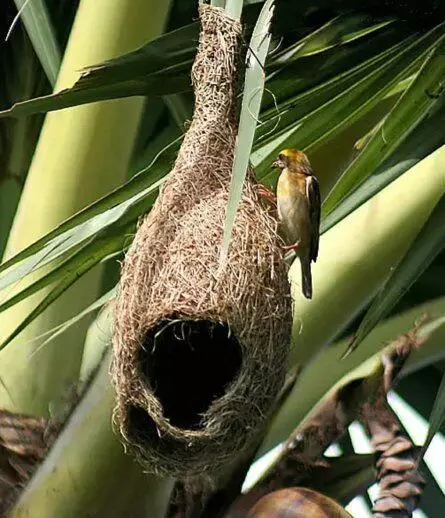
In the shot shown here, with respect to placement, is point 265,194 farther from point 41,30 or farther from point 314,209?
point 41,30

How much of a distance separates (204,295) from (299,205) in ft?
1.00

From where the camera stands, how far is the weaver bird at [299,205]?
1.90m

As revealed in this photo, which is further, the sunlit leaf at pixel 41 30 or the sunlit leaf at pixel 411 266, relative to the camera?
the sunlit leaf at pixel 41 30

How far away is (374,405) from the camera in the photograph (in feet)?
6.88

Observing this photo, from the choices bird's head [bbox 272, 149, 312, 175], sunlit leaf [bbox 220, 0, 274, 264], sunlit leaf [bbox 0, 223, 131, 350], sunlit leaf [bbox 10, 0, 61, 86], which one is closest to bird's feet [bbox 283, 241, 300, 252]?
bird's head [bbox 272, 149, 312, 175]

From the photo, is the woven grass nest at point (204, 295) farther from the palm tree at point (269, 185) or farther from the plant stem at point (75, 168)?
the plant stem at point (75, 168)

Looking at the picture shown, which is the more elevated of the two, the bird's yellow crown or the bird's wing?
the bird's yellow crown

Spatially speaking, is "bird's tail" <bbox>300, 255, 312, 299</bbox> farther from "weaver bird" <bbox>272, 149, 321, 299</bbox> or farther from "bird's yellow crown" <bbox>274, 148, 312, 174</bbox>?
"bird's yellow crown" <bbox>274, 148, 312, 174</bbox>

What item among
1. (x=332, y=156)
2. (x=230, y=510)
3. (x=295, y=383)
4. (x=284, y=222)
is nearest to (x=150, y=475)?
(x=230, y=510)

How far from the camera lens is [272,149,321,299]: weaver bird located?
190 centimetres

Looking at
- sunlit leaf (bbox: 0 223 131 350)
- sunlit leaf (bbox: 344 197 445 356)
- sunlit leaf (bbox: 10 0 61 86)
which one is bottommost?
sunlit leaf (bbox: 344 197 445 356)

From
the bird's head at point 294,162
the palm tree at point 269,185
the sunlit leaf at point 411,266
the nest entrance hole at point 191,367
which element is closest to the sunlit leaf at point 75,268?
the palm tree at point 269,185

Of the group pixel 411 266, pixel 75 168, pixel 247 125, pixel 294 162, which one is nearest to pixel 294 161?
pixel 294 162

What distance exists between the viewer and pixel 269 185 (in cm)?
221
